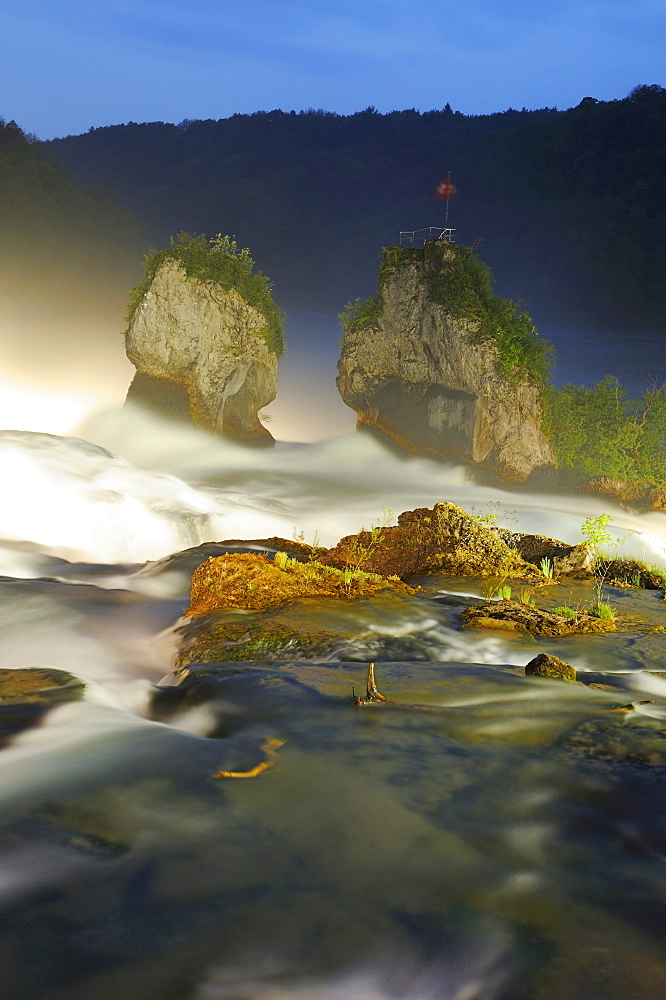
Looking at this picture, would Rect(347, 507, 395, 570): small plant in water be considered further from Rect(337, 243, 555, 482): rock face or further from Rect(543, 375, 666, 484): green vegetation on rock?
Rect(543, 375, 666, 484): green vegetation on rock

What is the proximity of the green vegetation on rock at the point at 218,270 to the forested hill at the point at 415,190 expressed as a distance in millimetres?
44005

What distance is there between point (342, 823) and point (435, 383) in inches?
933

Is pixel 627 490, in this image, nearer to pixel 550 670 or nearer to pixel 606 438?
pixel 606 438

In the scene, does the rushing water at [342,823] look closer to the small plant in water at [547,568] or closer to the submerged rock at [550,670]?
the submerged rock at [550,670]

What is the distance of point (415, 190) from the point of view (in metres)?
85.1

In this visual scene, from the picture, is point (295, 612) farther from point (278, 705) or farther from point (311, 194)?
→ point (311, 194)

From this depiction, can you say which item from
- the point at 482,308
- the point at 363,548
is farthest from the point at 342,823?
the point at 482,308

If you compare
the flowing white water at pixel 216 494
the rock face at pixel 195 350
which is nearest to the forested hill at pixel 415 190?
the flowing white water at pixel 216 494

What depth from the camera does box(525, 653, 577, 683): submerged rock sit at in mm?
5547

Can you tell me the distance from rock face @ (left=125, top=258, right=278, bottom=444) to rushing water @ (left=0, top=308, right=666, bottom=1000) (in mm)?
18742

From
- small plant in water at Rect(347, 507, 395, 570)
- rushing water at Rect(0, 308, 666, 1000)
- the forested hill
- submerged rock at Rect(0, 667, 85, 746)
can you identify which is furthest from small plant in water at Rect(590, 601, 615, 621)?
the forested hill

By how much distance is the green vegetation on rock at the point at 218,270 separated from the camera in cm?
2481

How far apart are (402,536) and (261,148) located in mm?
90573

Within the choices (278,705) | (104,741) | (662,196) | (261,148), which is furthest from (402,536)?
(261,148)
